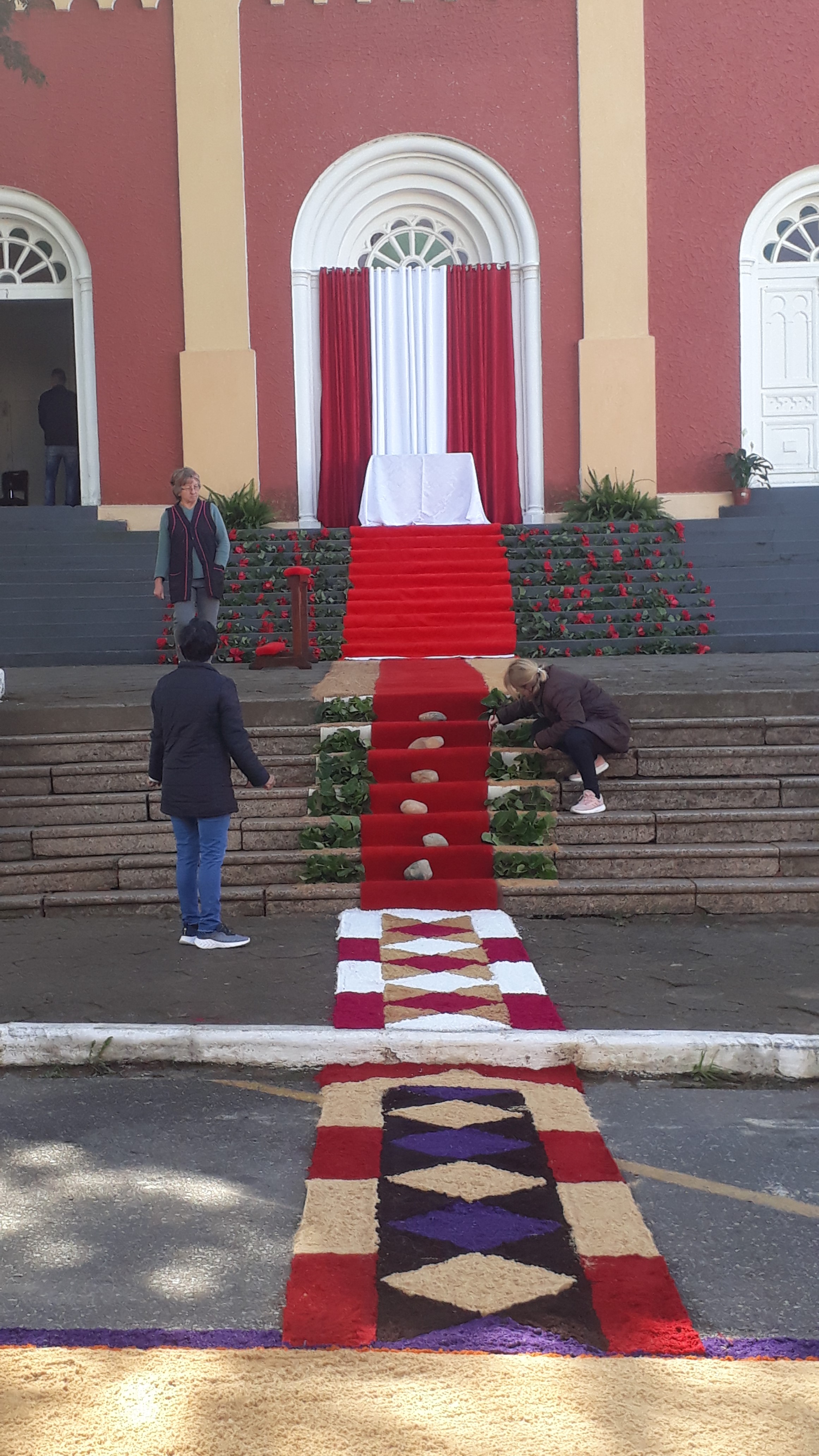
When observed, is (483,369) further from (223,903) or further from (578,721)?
(223,903)

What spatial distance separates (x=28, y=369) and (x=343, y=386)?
22.4 feet

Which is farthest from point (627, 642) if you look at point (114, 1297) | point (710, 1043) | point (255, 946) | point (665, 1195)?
point (114, 1297)

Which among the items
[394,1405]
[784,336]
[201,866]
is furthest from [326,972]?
[784,336]

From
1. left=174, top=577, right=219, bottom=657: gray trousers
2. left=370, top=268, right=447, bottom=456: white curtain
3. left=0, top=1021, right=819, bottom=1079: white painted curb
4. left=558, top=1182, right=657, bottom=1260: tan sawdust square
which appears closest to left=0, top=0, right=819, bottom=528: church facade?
left=370, top=268, right=447, bottom=456: white curtain

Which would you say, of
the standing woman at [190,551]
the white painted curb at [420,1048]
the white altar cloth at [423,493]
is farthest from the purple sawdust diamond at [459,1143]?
the white altar cloth at [423,493]

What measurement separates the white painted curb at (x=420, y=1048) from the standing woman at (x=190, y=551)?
4.66m

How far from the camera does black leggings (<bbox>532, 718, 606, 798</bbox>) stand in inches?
276

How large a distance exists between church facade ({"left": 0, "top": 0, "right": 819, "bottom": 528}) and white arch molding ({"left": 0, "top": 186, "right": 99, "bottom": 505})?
0.04m

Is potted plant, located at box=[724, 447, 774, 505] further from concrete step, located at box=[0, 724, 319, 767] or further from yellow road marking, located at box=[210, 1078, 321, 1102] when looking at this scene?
yellow road marking, located at box=[210, 1078, 321, 1102]

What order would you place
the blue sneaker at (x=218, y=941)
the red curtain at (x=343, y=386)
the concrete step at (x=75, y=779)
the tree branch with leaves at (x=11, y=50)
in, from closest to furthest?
the blue sneaker at (x=218, y=941), the concrete step at (x=75, y=779), the tree branch with leaves at (x=11, y=50), the red curtain at (x=343, y=386)

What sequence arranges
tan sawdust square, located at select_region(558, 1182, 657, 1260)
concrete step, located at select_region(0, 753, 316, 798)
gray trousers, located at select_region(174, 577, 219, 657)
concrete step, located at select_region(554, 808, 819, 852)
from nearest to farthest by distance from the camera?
tan sawdust square, located at select_region(558, 1182, 657, 1260) < concrete step, located at select_region(554, 808, 819, 852) < concrete step, located at select_region(0, 753, 316, 798) < gray trousers, located at select_region(174, 577, 219, 657)

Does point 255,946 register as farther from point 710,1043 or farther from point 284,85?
point 284,85

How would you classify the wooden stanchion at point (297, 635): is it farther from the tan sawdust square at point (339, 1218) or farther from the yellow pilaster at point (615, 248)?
the tan sawdust square at point (339, 1218)

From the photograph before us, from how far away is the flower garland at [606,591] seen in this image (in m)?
12.0
